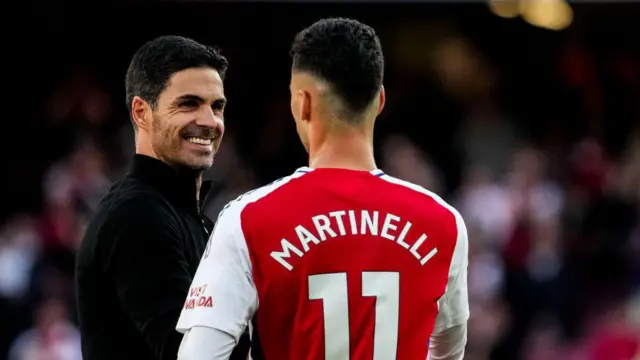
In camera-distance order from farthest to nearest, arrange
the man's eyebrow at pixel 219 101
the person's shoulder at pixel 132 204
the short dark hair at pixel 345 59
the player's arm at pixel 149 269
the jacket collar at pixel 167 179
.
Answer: the man's eyebrow at pixel 219 101 → the jacket collar at pixel 167 179 → the person's shoulder at pixel 132 204 → the player's arm at pixel 149 269 → the short dark hair at pixel 345 59

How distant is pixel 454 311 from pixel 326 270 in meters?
0.47

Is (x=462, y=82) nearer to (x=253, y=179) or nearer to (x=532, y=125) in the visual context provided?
(x=532, y=125)

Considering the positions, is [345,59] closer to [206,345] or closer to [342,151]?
[342,151]

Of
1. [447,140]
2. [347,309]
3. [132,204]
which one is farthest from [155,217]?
[447,140]

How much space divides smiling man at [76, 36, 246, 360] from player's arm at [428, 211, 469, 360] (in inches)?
30.2

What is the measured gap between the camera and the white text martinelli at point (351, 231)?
3.39 m

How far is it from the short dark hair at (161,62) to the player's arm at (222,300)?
107 cm

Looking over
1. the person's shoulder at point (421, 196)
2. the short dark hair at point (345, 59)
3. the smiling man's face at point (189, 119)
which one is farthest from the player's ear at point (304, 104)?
the smiling man's face at point (189, 119)

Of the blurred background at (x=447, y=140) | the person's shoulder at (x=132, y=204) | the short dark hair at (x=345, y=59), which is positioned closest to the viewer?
the short dark hair at (x=345, y=59)

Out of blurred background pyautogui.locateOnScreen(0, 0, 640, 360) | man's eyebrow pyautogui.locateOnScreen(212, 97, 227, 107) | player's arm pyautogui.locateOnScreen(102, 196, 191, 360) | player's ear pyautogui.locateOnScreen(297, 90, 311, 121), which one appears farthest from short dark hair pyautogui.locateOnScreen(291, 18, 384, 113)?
blurred background pyautogui.locateOnScreen(0, 0, 640, 360)

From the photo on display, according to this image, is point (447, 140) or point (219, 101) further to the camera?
point (447, 140)

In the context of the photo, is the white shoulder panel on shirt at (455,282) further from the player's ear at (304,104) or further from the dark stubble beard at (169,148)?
the dark stubble beard at (169,148)

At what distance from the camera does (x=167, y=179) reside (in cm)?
433

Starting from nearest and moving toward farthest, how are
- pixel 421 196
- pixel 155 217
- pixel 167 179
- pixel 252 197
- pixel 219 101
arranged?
pixel 252 197 < pixel 421 196 < pixel 155 217 < pixel 167 179 < pixel 219 101
